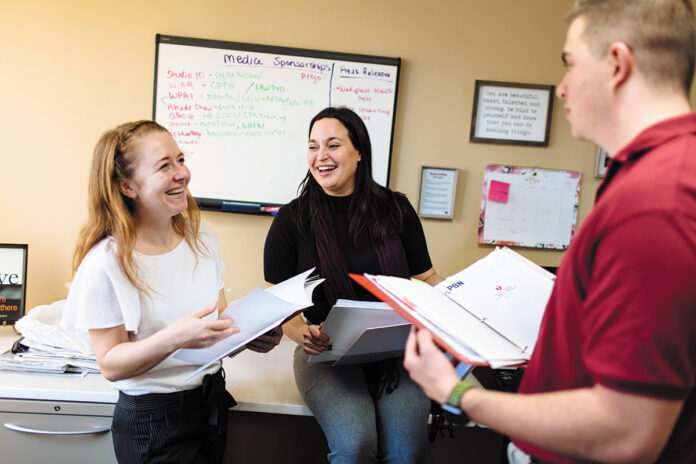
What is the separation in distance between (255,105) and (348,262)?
0.89 metres

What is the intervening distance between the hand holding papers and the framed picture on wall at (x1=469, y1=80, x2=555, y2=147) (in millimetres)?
1328

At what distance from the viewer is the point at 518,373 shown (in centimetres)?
142

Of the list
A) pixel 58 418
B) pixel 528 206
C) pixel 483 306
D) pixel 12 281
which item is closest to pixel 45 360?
pixel 58 418

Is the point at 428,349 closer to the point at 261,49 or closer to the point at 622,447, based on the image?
the point at 622,447

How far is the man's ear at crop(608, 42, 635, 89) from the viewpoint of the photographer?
65 cm

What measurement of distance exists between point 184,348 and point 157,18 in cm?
152

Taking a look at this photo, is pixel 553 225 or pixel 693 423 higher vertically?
pixel 553 225

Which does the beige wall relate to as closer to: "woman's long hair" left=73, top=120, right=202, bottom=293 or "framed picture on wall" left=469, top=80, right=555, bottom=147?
"framed picture on wall" left=469, top=80, right=555, bottom=147

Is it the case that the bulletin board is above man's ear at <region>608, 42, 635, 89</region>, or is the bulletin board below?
below

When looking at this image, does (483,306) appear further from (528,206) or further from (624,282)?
(528,206)

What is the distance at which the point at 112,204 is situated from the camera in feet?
3.78

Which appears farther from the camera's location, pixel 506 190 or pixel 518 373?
pixel 506 190

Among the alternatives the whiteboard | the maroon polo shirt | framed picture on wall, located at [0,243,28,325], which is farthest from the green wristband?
framed picture on wall, located at [0,243,28,325]

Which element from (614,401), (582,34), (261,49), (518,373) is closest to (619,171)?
(582,34)
